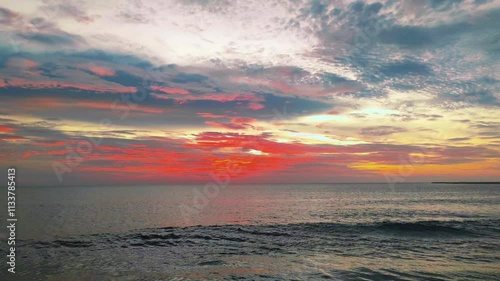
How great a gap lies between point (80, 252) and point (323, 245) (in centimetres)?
2050

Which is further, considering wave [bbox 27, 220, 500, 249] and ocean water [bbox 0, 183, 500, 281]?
wave [bbox 27, 220, 500, 249]

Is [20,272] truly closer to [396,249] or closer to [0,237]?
[0,237]

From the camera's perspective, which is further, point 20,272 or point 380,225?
point 380,225

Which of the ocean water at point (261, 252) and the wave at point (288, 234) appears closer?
the ocean water at point (261, 252)

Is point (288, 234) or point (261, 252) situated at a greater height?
point (261, 252)

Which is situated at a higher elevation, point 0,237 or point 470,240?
point 470,240

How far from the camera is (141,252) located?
25.3m

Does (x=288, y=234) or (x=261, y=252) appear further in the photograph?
(x=288, y=234)

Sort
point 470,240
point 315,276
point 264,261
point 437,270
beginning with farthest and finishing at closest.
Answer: point 470,240
point 264,261
point 437,270
point 315,276

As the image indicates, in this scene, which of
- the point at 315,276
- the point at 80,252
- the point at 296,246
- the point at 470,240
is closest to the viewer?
the point at 315,276

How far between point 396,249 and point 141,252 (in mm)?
21012

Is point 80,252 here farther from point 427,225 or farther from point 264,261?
point 427,225

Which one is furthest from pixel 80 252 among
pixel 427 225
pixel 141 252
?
pixel 427 225

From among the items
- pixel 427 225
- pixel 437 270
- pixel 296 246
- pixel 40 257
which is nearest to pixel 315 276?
pixel 437 270
